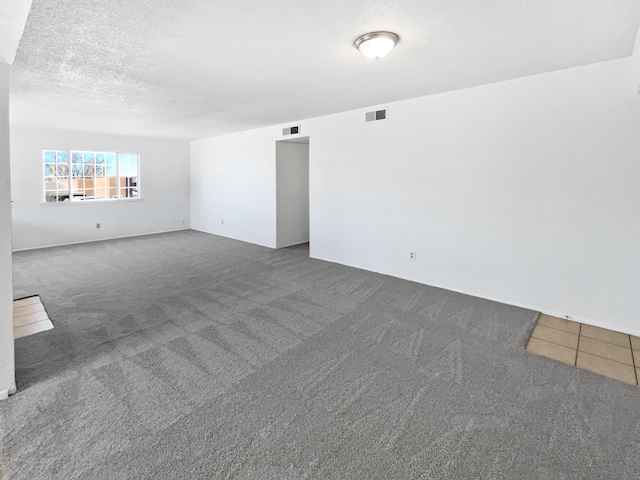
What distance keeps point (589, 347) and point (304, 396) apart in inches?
96.9

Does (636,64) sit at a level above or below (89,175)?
above

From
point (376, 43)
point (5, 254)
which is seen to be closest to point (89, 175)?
point (5, 254)

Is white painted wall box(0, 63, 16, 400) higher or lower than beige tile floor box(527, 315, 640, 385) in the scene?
higher

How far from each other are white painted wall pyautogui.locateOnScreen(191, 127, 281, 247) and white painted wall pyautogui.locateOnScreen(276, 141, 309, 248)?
127 mm

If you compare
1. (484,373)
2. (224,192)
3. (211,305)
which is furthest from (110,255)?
(484,373)

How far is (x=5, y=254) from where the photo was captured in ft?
6.79

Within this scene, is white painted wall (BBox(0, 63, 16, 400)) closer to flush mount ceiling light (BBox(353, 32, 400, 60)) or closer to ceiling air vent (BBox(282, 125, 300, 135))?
flush mount ceiling light (BBox(353, 32, 400, 60))

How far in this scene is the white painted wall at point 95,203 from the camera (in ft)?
20.6

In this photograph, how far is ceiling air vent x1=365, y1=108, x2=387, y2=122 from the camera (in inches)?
180

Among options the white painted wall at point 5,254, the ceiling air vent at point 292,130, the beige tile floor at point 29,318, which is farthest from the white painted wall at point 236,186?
the white painted wall at point 5,254

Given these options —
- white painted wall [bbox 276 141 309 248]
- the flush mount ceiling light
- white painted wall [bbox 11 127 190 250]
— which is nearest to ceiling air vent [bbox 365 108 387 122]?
the flush mount ceiling light

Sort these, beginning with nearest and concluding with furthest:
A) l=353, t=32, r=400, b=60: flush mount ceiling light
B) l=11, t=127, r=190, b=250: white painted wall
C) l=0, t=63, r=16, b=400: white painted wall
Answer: l=0, t=63, r=16, b=400: white painted wall, l=353, t=32, r=400, b=60: flush mount ceiling light, l=11, t=127, r=190, b=250: white painted wall

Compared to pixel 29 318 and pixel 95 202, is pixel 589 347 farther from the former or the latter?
pixel 95 202

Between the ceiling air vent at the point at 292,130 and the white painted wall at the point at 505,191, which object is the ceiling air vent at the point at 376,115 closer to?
the white painted wall at the point at 505,191
